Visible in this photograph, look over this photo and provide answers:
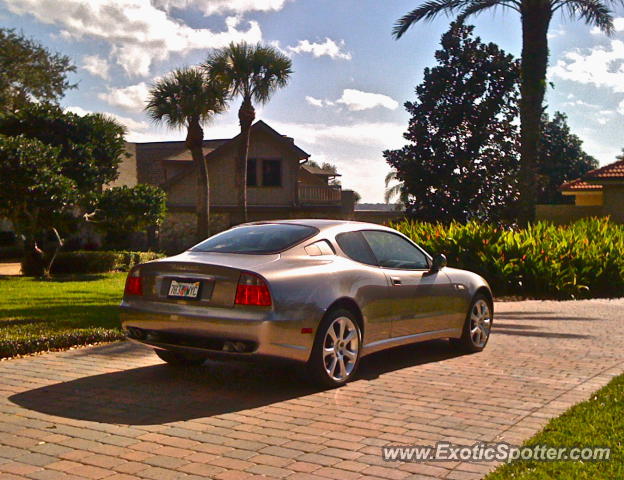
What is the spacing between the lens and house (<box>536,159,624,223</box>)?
3112cm

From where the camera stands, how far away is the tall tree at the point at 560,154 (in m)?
65.1

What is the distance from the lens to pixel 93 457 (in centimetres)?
522

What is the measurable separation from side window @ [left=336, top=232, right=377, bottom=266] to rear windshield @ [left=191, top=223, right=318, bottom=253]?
319mm

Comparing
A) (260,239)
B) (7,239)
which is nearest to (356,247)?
(260,239)

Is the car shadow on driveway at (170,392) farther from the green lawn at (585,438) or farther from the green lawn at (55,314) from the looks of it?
the green lawn at (585,438)

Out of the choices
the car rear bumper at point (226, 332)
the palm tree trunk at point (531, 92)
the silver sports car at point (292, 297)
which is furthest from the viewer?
the palm tree trunk at point (531, 92)

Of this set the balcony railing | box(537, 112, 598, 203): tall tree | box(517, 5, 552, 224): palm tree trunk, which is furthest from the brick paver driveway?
box(537, 112, 598, 203): tall tree

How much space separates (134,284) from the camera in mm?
7605

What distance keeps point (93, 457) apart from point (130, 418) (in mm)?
989

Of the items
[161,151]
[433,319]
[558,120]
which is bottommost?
[433,319]

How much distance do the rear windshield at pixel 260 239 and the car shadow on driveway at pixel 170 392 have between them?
1.20m

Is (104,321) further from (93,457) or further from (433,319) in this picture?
(93,457)

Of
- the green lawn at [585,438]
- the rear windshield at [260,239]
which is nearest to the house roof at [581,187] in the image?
the rear windshield at [260,239]

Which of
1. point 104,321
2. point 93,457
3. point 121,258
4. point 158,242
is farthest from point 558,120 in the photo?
point 93,457
